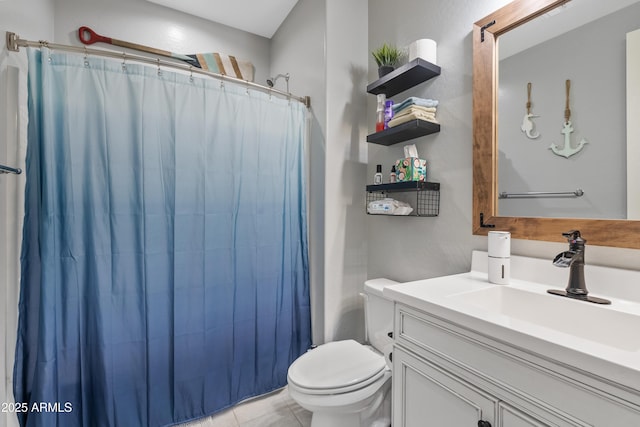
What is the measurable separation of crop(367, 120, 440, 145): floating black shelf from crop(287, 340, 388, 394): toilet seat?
113cm

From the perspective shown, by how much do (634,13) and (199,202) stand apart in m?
1.84

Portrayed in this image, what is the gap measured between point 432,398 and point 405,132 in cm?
116

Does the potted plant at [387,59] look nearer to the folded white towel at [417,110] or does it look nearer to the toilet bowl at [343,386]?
the folded white towel at [417,110]

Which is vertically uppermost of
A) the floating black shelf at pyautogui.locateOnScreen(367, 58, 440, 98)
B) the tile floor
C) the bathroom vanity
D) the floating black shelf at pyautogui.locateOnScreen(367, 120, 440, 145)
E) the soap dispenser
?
the floating black shelf at pyautogui.locateOnScreen(367, 58, 440, 98)

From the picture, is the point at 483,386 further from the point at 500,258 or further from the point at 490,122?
the point at 490,122

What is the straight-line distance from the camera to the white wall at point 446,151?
128 centimetres

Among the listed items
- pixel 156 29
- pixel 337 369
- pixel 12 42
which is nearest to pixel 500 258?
pixel 337 369

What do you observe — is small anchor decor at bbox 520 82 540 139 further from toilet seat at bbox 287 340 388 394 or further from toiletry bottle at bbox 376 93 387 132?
toilet seat at bbox 287 340 388 394

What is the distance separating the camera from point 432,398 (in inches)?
32.3

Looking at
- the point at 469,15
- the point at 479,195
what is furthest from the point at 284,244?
the point at 469,15

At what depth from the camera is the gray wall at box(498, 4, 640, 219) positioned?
0.88 metres

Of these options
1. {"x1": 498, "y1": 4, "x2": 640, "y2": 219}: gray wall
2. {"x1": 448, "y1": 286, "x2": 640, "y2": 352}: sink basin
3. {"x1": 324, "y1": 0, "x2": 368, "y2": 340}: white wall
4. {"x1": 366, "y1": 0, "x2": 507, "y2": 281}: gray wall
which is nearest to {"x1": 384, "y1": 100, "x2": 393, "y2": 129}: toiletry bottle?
{"x1": 366, "y1": 0, "x2": 507, "y2": 281}: gray wall

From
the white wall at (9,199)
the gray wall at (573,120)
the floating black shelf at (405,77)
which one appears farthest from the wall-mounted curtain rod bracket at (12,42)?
the gray wall at (573,120)

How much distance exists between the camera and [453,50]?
4.43 ft
